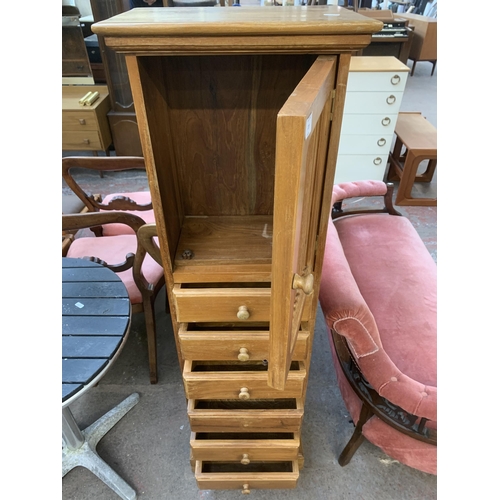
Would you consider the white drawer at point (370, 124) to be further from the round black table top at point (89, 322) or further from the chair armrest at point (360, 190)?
the round black table top at point (89, 322)

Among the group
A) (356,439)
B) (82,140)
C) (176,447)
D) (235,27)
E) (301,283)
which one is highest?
(235,27)

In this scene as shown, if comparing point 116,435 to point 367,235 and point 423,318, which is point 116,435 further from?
point 367,235

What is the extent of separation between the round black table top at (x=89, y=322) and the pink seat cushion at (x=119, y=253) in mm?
176

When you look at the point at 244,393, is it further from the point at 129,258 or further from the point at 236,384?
the point at 129,258

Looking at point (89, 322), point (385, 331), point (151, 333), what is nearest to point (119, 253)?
point (151, 333)

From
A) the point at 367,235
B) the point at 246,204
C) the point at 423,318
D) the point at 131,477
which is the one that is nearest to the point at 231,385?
the point at 246,204

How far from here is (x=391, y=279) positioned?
1.51m

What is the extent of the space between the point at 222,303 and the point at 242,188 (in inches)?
12.5

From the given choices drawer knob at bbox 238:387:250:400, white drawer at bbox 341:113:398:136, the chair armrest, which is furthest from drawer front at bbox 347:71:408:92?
drawer knob at bbox 238:387:250:400

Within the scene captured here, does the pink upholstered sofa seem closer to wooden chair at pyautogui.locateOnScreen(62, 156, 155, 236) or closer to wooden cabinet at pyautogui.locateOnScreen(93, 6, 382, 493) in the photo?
wooden cabinet at pyautogui.locateOnScreen(93, 6, 382, 493)

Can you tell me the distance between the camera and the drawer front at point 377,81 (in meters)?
2.29

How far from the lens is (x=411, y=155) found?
2.53 meters

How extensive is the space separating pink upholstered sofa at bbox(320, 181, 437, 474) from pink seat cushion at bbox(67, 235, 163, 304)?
0.68 meters

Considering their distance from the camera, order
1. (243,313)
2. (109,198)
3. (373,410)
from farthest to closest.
Result: (109,198) → (373,410) → (243,313)
